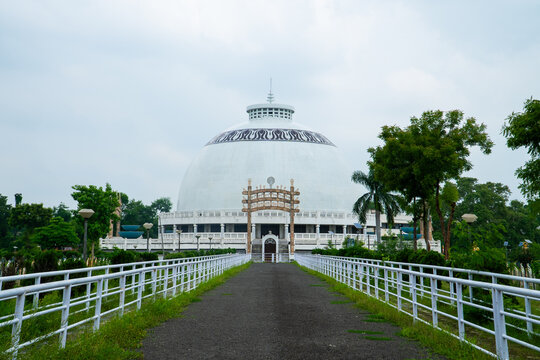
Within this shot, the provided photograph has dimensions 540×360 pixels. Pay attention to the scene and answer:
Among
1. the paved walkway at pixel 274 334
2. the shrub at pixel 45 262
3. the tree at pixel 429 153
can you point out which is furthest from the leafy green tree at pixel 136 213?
the paved walkway at pixel 274 334

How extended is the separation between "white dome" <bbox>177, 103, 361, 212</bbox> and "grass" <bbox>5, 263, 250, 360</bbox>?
71100 mm

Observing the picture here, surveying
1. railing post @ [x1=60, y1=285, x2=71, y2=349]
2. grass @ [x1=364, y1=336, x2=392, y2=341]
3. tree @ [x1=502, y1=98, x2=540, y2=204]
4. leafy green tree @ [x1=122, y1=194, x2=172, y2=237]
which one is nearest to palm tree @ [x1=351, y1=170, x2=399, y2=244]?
tree @ [x1=502, y1=98, x2=540, y2=204]

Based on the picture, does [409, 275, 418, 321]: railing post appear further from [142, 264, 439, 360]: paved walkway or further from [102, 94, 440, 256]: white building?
[102, 94, 440, 256]: white building

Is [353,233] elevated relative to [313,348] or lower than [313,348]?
elevated

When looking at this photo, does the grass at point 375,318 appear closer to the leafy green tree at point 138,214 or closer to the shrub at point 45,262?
the shrub at point 45,262

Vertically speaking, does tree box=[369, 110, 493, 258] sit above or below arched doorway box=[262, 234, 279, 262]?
above

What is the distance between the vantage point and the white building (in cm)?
7238

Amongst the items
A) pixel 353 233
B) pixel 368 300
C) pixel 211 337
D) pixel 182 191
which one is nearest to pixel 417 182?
pixel 368 300

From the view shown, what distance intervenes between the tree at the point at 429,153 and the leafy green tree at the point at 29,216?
66123 millimetres

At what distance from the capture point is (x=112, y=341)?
8.20m

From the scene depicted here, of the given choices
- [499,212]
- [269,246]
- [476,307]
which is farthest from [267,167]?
[476,307]

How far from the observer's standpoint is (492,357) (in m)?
7.10

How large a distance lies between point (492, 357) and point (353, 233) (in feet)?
250

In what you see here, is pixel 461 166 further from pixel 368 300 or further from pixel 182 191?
pixel 182 191
